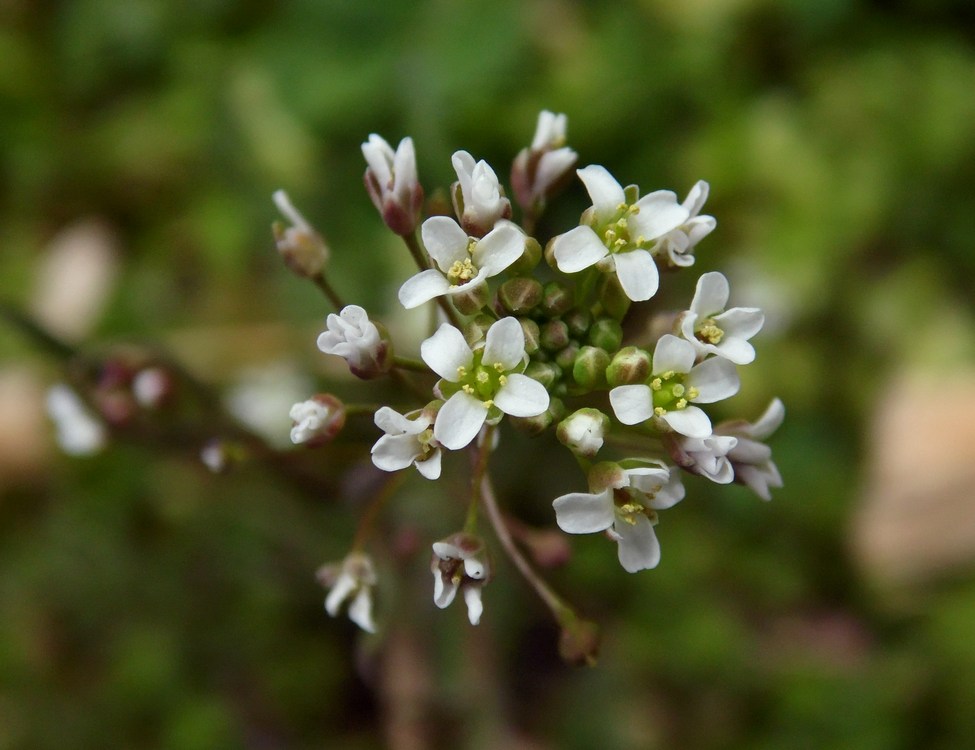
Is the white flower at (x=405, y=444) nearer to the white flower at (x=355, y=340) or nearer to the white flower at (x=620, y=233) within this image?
the white flower at (x=355, y=340)

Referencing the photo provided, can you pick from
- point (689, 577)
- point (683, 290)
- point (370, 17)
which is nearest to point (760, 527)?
point (689, 577)

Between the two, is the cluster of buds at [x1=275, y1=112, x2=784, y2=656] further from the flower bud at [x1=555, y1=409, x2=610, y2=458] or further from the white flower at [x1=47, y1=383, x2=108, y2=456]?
the white flower at [x1=47, y1=383, x2=108, y2=456]

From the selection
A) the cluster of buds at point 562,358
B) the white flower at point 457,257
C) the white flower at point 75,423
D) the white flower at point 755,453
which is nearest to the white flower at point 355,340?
the cluster of buds at point 562,358

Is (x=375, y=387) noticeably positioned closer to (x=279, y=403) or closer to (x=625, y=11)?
(x=279, y=403)

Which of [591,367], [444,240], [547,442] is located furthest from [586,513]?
[547,442]

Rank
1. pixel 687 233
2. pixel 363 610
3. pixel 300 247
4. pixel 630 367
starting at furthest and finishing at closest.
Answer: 1. pixel 300 247
2. pixel 363 610
3. pixel 687 233
4. pixel 630 367

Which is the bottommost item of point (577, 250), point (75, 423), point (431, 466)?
point (75, 423)

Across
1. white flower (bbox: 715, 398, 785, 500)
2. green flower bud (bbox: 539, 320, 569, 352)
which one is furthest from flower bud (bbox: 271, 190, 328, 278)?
white flower (bbox: 715, 398, 785, 500)

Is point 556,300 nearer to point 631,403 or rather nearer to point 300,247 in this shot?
point 631,403
